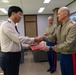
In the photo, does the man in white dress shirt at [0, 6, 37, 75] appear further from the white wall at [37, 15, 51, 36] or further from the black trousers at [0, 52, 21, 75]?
the white wall at [37, 15, 51, 36]

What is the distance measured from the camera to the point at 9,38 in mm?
2133

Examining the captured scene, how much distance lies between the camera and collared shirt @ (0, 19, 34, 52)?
82.4 inches

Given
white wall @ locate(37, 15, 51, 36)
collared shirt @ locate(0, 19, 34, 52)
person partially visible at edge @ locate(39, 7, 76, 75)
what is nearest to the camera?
collared shirt @ locate(0, 19, 34, 52)

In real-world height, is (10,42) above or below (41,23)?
below

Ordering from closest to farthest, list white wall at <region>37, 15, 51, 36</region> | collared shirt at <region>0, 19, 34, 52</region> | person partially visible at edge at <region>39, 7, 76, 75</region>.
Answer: collared shirt at <region>0, 19, 34, 52</region> < person partially visible at edge at <region>39, 7, 76, 75</region> < white wall at <region>37, 15, 51, 36</region>

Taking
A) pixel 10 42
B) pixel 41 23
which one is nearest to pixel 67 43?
pixel 10 42

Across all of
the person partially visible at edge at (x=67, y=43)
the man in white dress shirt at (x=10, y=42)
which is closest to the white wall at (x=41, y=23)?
the person partially visible at edge at (x=67, y=43)

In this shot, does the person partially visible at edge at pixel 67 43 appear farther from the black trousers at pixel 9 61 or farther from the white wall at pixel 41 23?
the white wall at pixel 41 23

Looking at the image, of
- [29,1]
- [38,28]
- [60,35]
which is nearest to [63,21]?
[60,35]

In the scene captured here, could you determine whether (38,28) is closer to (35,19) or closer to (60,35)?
(35,19)

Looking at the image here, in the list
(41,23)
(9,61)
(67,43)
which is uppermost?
(41,23)

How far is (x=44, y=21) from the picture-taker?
A: 1114cm

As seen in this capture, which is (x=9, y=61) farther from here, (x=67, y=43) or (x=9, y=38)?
(x=67, y=43)

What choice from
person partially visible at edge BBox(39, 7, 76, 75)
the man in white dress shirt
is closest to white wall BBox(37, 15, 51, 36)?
person partially visible at edge BBox(39, 7, 76, 75)
